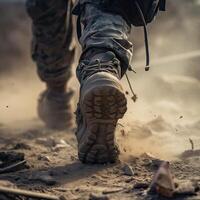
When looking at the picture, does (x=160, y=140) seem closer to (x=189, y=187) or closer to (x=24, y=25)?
(x=189, y=187)

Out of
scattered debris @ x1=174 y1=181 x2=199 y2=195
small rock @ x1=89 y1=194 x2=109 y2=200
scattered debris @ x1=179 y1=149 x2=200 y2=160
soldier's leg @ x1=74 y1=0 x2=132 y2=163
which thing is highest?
soldier's leg @ x1=74 y1=0 x2=132 y2=163

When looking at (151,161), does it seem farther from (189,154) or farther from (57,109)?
(57,109)

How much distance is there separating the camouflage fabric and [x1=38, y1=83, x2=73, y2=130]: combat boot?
0.46ft

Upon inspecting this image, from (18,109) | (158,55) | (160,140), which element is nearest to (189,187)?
(160,140)

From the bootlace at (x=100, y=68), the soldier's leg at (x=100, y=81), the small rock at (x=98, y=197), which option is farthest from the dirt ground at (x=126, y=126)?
the bootlace at (x=100, y=68)

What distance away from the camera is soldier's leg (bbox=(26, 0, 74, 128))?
3.72 m

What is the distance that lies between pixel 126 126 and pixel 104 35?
91cm

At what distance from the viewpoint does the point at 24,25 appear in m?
6.90

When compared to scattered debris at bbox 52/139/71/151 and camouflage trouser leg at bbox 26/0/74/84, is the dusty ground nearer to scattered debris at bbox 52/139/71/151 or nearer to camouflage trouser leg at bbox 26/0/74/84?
scattered debris at bbox 52/139/71/151

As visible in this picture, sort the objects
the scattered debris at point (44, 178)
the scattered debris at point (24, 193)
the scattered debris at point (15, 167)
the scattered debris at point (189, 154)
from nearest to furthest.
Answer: the scattered debris at point (24, 193) → the scattered debris at point (44, 178) → the scattered debris at point (15, 167) → the scattered debris at point (189, 154)

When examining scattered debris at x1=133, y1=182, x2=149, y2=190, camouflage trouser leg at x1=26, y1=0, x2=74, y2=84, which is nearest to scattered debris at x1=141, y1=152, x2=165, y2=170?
scattered debris at x1=133, y1=182, x2=149, y2=190

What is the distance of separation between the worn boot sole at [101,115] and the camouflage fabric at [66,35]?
24 cm

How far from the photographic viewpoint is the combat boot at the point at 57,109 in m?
4.16

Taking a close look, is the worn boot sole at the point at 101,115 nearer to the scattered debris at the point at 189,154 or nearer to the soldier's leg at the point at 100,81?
the soldier's leg at the point at 100,81
